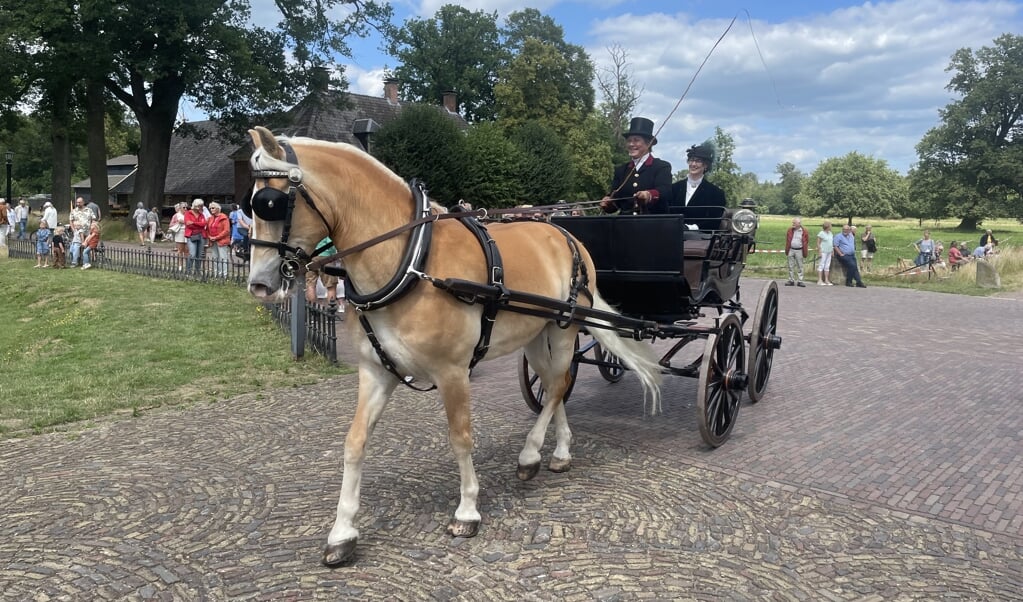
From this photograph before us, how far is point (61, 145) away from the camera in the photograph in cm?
3716

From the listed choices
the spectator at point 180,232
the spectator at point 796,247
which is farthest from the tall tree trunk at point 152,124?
the spectator at point 796,247

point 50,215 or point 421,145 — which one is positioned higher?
point 421,145

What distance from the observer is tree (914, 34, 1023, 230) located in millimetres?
55156

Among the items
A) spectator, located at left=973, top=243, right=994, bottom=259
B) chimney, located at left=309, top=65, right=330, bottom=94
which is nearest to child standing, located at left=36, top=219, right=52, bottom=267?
chimney, located at left=309, top=65, right=330, bottom=94

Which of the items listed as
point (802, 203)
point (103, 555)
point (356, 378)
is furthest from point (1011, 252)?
point (802, 203)

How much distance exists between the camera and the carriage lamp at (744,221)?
6.00m

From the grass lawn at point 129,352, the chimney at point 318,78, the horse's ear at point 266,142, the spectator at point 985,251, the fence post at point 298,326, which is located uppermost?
the chimney at point 318,78

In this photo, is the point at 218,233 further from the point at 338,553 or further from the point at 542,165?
the point at 542,165

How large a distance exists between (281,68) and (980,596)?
3557 centimetres

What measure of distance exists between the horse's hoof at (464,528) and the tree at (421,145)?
97.3ft

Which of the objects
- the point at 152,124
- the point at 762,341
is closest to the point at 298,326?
the point at 762,341

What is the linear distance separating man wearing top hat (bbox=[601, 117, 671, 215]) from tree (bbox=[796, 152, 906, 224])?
100 meters

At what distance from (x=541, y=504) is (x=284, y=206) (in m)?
2.47

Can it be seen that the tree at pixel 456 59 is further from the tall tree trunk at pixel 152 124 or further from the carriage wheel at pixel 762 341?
the carriage wheel at pixel 762 341
